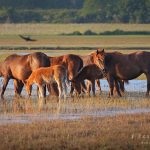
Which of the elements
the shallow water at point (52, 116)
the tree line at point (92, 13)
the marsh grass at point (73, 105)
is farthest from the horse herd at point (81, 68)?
the tree line at point (92, 13)

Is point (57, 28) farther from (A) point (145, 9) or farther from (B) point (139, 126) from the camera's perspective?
(B) point (139, 126)

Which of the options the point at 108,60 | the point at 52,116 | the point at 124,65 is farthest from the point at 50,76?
the point at 52,116

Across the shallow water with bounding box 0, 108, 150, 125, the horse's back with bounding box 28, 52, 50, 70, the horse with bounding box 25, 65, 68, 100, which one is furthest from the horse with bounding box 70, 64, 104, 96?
the shallow water with bounding box 0, 108, 150, 125

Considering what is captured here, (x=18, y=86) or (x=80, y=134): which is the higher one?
(x=80, y=134)

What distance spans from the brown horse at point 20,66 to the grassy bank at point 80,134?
6505 millimetres

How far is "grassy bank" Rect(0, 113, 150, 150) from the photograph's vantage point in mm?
14336

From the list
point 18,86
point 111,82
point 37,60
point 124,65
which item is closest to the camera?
point 37,60

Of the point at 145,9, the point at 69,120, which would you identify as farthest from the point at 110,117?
the point at 145,9

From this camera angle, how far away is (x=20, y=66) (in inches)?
934

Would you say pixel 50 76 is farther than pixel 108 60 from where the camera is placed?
No

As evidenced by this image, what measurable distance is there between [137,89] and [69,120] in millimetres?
8777

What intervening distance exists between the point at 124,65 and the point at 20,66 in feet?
11.0

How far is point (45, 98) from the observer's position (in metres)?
21.8

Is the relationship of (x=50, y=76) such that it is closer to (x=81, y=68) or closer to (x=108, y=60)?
(x=81, y=68)
